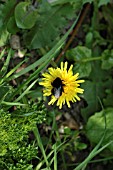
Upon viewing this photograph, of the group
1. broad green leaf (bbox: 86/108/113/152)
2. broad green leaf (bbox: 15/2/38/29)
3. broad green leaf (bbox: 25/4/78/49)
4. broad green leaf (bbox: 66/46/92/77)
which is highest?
broad green leaf (bbox: 15/2/38/29)

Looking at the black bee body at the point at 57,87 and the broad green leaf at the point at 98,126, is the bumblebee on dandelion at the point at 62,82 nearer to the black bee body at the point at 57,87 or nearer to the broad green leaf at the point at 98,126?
the black bee body at the point at 57,87

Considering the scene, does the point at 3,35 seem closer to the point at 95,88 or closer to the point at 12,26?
the point at 12,26

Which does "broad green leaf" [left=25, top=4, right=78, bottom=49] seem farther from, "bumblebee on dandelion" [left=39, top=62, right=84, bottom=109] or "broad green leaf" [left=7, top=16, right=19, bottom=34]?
"bumblebee on dandelion" [left=39, top=62, right=84, bottom=109]

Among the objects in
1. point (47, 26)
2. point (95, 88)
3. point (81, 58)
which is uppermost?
point (47, 26)

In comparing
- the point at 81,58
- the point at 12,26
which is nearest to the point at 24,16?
the point at 12,26

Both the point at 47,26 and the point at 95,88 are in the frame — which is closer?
the point at 47,26

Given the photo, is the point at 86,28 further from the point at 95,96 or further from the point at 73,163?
the point at 73,163

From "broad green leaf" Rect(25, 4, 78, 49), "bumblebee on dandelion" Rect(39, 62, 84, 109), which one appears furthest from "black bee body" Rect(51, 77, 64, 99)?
"broad green leaf" Rect(25, 4, 78, 49)

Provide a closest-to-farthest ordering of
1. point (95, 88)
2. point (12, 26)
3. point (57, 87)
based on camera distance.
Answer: point (57, 87) < point (12, 26) < point (95, 88)
